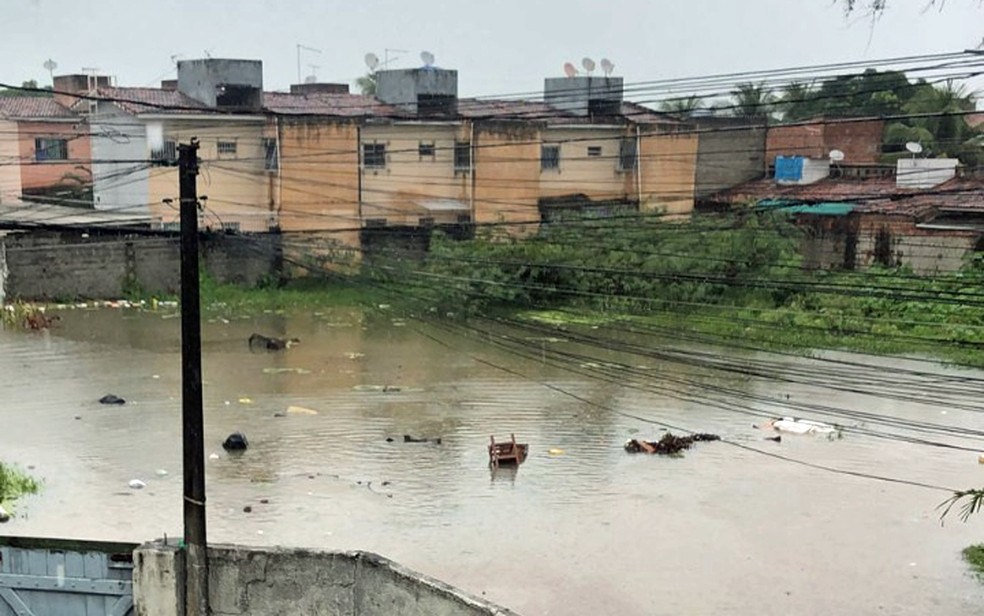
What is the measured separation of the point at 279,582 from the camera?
681cm

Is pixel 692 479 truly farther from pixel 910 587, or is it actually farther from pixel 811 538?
pixel 910 587

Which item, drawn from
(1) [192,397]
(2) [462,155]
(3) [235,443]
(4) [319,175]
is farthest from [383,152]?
(1) [192,397]

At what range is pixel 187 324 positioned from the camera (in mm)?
7047

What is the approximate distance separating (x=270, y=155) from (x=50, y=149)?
25.8 ft

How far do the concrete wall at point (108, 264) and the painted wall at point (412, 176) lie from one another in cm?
315

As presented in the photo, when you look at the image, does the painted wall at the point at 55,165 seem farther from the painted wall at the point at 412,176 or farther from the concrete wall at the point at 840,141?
the concrete wall at the point at 840,141

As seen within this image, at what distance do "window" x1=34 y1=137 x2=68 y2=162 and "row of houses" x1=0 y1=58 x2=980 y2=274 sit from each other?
0.15 ft

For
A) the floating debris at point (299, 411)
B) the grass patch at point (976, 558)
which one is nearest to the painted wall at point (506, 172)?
the floating debris at point (299, 411)

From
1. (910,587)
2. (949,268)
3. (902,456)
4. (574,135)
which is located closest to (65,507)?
(910,587)

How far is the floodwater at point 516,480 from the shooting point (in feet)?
31.8

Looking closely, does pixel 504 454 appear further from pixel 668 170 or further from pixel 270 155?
pixel 668 170

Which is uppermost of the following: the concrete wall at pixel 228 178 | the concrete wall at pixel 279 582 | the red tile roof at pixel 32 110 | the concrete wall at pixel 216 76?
the concrete wall at pixel 216 76

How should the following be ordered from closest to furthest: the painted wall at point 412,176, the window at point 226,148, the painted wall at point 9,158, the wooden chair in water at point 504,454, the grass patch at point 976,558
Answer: the grass patch at point 976,558 < the wooden chair in water at point 504,454 < the window at point 226,148 < the painted wall at point 412,176 < the painted wall at point 9,158

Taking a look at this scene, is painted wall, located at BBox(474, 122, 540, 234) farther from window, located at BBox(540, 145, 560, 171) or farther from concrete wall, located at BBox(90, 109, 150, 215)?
concrete wall, located at BBox(90, 109, 150, 215)
